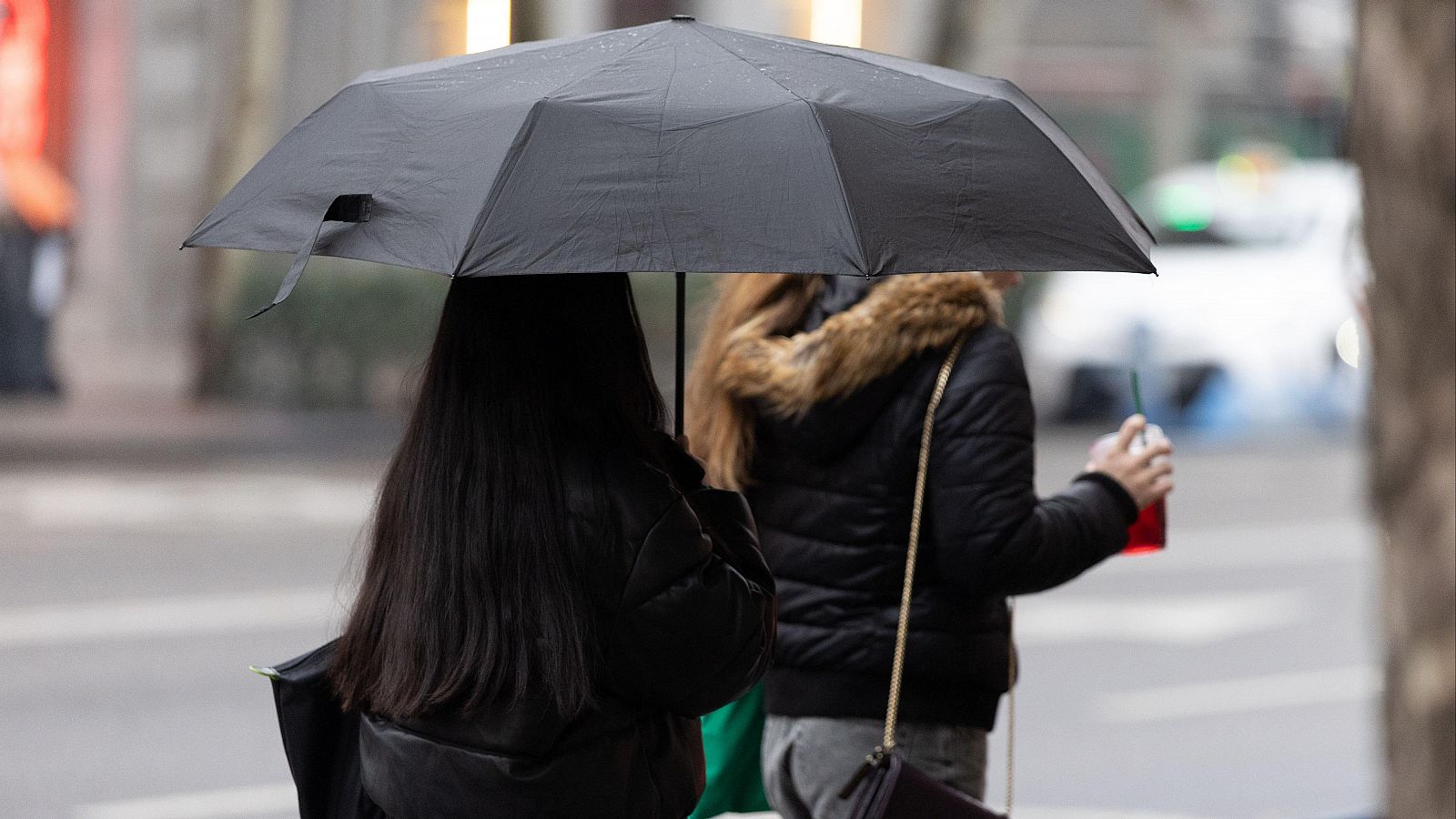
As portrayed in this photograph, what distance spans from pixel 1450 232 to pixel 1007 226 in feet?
4.66

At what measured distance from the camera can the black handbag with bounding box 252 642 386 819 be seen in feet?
8.77

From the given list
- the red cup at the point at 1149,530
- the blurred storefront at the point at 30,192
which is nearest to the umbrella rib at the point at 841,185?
the red cup at the point at 1149,530

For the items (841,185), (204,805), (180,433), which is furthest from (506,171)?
(180,433)

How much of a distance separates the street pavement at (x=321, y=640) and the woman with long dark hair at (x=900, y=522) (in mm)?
835

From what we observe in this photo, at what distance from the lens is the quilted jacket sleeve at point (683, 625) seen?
245 cm

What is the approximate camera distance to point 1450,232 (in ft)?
3.94

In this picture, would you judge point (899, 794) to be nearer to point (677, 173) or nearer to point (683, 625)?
point (683, 625)

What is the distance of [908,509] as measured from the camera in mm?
3203

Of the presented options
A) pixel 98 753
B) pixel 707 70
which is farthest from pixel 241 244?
pixel 98 753

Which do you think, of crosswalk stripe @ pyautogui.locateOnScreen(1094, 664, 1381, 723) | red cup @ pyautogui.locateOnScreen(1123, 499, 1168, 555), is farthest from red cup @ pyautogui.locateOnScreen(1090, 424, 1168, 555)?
crosswalk stripe @ pyautogui.locateOnScreen(1094, 664, 1381, 723)

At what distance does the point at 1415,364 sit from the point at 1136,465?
7.01ft

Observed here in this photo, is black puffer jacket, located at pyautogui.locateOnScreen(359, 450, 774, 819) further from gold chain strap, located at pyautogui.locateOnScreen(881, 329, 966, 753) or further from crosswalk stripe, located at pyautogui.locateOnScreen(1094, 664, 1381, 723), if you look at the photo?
crosswalk stripe, located at pyautogui.locateOnScreen(1094, 664, 1381, 723)

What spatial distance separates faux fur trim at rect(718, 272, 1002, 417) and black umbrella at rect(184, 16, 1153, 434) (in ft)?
1.41

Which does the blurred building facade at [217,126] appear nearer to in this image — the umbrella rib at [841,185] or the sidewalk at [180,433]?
the sidewalk at [180,433]
